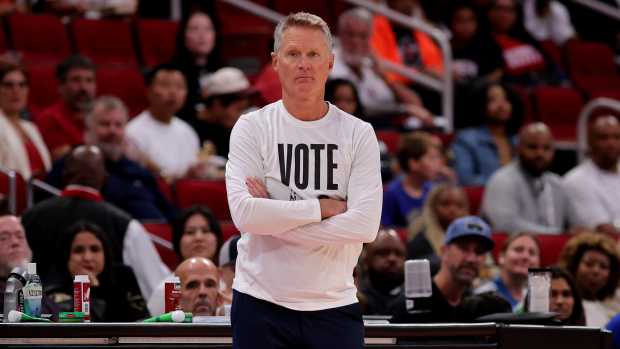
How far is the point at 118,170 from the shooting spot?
7.92 metres

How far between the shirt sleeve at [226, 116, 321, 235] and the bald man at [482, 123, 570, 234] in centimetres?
508

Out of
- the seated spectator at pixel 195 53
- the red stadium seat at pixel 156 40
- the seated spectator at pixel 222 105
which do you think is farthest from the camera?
the red stadium seat at pixel 156 40

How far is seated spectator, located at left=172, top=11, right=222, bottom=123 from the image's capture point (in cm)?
952

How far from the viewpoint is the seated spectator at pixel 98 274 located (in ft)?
20.7

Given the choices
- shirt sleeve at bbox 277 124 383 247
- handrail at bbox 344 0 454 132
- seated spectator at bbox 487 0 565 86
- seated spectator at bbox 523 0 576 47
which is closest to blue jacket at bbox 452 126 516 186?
handrail at bbox 344 0 454 132

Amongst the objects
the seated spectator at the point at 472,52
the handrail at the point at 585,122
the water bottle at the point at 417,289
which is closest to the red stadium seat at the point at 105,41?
the seated spectator at the point at 472,52

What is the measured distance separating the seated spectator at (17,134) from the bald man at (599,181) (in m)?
3.57

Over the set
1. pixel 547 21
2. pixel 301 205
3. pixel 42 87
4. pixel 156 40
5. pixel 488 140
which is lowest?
pixel 301 205

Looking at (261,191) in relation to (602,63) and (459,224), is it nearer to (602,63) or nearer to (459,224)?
(459,224)

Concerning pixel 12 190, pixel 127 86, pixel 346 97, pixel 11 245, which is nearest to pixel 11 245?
pixel 11 245

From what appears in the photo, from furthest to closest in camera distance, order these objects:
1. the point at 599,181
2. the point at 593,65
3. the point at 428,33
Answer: the point at 593,65
the point at 428,33
the point at 599,181

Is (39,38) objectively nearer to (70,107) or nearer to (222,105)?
(70,107)

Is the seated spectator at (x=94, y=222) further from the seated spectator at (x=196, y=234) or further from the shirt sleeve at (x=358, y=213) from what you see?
the shirt sleeve at (x=358, y=213)

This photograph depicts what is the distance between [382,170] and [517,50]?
303cm
